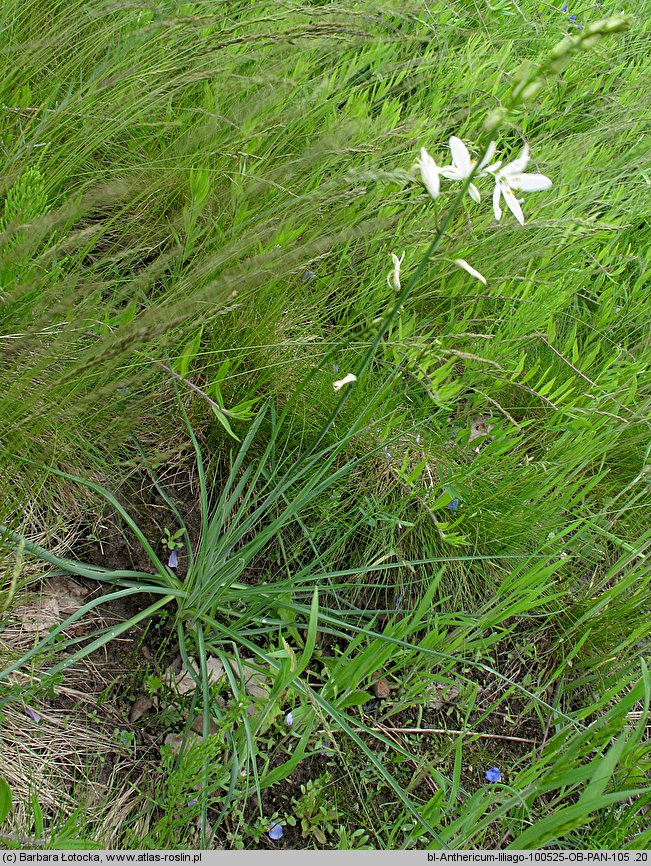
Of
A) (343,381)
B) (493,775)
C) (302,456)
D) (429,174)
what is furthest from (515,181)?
(493,775)

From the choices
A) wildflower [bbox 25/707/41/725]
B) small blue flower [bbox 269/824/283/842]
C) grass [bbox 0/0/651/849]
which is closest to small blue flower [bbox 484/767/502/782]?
grass [bbox 0/0/651/849]

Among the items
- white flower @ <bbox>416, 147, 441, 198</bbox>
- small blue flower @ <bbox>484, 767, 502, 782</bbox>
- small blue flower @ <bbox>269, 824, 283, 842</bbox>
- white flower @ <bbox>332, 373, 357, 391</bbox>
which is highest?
white flower @ <bbox>416, 147, 441, 198</bbox>

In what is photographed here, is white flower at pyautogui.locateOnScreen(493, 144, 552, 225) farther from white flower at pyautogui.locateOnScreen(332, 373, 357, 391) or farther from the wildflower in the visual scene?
the wildflower

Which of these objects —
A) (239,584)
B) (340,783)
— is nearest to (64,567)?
(239,584)

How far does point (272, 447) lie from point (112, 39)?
53.6 inches

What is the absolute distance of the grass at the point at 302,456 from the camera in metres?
1.32

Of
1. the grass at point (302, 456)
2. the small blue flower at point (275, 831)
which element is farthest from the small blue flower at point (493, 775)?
the small blue flower at point (275, 831)

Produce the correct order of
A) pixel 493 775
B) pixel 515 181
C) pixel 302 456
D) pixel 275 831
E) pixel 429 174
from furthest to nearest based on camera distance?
pixel 302 456 < pixel 493 775 < pixel 275 831 < pixel 515 181 < pixel 429 174

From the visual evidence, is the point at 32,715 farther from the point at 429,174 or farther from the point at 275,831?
the point at 429,174

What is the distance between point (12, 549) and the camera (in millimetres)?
1354

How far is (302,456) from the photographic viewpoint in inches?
68.5

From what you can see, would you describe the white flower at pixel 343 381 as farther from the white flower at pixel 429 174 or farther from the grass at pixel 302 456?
the white flower at pixel 429 174

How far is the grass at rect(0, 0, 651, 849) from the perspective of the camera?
1316 mm

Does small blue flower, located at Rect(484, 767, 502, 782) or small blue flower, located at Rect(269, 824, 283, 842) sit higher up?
small blue flower, located at Rect(269, 824, 283, 842)
